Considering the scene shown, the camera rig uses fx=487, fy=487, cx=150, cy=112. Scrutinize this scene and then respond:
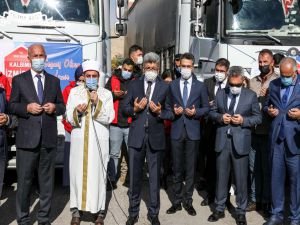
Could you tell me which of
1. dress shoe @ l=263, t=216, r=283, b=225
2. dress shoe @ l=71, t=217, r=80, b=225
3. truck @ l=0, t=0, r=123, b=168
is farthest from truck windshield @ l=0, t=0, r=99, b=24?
dress shoe @ l=263, t=216, r=283, b=225

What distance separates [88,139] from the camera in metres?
5.72

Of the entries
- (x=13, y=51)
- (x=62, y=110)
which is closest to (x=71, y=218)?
(x=62, y=110)

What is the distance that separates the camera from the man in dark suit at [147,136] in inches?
231

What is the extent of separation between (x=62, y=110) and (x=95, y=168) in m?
0.79

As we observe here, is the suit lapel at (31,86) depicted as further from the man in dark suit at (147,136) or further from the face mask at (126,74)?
the face mask at (126,74)

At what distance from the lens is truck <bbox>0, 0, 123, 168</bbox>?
23.5ft

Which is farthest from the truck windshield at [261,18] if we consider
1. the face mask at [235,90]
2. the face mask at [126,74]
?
the face mask at [235,90]

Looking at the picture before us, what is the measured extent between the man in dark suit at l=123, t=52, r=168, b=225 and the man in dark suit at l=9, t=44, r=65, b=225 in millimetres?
912

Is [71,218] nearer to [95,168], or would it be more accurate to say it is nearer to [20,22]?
[95,168]

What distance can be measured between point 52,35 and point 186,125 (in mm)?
2564

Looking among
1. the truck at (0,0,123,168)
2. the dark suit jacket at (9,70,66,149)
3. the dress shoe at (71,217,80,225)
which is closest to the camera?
the dark suit jacket at (9,70,66,149)

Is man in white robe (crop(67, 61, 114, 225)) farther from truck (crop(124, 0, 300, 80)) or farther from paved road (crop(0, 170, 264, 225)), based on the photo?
truck (crop(124, 0, 300, 80))

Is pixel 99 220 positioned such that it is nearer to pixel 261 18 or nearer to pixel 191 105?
pixel 191 105

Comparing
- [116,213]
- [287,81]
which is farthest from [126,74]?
[287,81]
